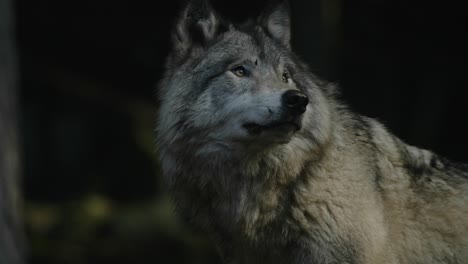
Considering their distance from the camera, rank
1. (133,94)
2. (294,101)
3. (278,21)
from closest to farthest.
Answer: (294,101) → (278,21) → (133,94)

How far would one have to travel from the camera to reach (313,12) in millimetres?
9320

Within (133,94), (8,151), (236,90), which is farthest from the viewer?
(133,94)

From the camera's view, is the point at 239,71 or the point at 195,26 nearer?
the point at 239,71

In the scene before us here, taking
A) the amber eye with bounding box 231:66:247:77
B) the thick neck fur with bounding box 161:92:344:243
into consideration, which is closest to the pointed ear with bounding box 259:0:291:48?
the amber eye with bounding box 231:66:247:77

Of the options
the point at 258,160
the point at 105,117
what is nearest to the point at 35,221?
the point at 105,117

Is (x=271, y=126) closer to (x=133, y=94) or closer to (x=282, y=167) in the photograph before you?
(x=282, y=167)

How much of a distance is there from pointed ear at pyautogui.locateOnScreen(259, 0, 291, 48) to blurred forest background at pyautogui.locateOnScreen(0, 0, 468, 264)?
3451 mm

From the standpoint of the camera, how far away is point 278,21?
5762mm

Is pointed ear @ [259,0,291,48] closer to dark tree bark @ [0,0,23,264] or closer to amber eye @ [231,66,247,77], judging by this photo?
amber eye @ [231,66,247,77]

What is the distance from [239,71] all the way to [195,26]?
50 cm

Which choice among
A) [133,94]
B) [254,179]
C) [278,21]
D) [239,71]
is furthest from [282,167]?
[133,94]

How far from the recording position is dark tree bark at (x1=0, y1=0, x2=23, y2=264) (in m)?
6.91

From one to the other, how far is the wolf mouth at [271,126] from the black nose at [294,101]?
0.09m

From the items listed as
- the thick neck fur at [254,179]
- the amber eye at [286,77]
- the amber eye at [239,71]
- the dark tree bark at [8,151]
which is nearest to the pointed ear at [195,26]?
the amber eye at [239,71]
